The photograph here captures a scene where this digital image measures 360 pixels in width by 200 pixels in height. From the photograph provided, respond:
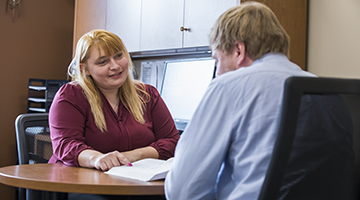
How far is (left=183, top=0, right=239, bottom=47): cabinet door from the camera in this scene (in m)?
2.15

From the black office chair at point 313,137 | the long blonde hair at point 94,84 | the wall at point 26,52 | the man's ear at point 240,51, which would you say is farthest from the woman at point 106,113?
the wall at point 26,52

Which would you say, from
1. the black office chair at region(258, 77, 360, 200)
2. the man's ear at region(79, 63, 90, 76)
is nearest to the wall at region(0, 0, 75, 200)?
the man's ear at region(79, 63, 90, 76)

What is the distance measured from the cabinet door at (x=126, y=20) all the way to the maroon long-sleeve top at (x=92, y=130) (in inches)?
54.0

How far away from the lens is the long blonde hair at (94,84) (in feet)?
4.67

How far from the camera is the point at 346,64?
197cm

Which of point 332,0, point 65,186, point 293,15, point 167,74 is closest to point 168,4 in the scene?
A: point 167,74

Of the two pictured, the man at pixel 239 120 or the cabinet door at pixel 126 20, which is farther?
the cabinet door at pixel 126 20

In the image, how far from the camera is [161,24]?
2561mm

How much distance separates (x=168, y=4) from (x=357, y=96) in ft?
6.52

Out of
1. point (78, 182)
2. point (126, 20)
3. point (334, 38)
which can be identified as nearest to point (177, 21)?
point (126, 20)

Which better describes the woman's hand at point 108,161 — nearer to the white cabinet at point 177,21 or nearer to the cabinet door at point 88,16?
the white cabinet at point 177,21

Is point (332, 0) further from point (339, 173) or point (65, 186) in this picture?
point (65, 186)

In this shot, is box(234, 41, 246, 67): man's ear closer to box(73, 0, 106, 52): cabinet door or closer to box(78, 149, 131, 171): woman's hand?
box(78, 149, 131, 171): woman's hand

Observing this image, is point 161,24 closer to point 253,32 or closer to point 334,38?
point 334,38
